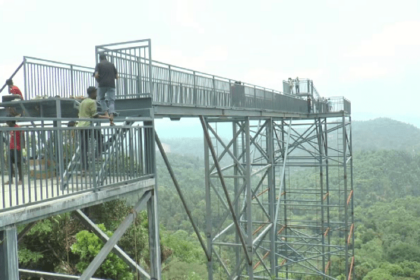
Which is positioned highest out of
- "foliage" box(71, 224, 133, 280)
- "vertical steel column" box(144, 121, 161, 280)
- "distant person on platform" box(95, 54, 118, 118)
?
"distant person on platform" box(95, 54, 118, 118)

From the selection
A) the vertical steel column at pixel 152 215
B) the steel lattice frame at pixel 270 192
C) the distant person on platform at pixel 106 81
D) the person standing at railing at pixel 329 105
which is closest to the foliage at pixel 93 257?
the steel lattice frame at pixel 270 192

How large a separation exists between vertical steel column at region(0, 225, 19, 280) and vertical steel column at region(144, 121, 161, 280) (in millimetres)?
2985

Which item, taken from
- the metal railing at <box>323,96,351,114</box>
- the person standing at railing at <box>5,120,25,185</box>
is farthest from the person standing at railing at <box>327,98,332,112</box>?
the person standing at railing at <box>5,120,25,185</box>

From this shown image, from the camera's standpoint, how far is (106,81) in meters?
8.12

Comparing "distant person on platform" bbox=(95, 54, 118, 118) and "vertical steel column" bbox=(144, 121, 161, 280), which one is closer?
"vertical steel column" bbox=(144, 121, 161, 280)

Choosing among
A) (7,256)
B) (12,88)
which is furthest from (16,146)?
(12,88)

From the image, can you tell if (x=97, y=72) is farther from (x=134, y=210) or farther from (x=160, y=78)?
(x=134, y=210)

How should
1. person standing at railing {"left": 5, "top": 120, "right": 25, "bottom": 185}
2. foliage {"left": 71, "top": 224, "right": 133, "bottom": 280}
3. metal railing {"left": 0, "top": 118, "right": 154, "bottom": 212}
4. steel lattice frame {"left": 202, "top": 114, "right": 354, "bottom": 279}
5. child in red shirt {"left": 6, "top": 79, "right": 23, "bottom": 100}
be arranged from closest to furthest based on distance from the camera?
person standing at railing {"left": 5, "top": 120, "right": 25, "bottom": 185}, metal railing {"left": 0, "top": 118, "right": 154, "bottom": 212}, child in red shirt {"left": 6, "top": 79, "right": 23, "bottom": 100}, steel lattice frame {"left": 202, "top": 114, "right": 354, "bottom": 279}, foliage {"left": 71, "top": 224, "right": 133, "bottom": 280}

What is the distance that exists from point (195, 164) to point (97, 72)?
122425 millimetres

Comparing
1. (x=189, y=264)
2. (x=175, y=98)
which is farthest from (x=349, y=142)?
(x=175, y=98)

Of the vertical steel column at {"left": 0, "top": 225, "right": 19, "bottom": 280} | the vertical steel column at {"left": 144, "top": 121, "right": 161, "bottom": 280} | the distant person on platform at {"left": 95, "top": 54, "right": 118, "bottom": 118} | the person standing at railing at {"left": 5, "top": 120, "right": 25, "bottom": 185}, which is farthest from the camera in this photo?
the distant person on platform at {"left": 95, "top": 54, "right": 118, "bottom": 118}

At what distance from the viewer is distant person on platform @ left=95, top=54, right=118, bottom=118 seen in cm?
812

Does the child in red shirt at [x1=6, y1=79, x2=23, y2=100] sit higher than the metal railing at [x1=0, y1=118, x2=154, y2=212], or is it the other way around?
→ the child in red shirt at [x1=6, y1=79, x2=23, y2=100]

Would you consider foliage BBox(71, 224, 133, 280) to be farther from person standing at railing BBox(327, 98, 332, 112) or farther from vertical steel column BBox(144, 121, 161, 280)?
person standing at railing BBox(327, 98, 332, 112)
